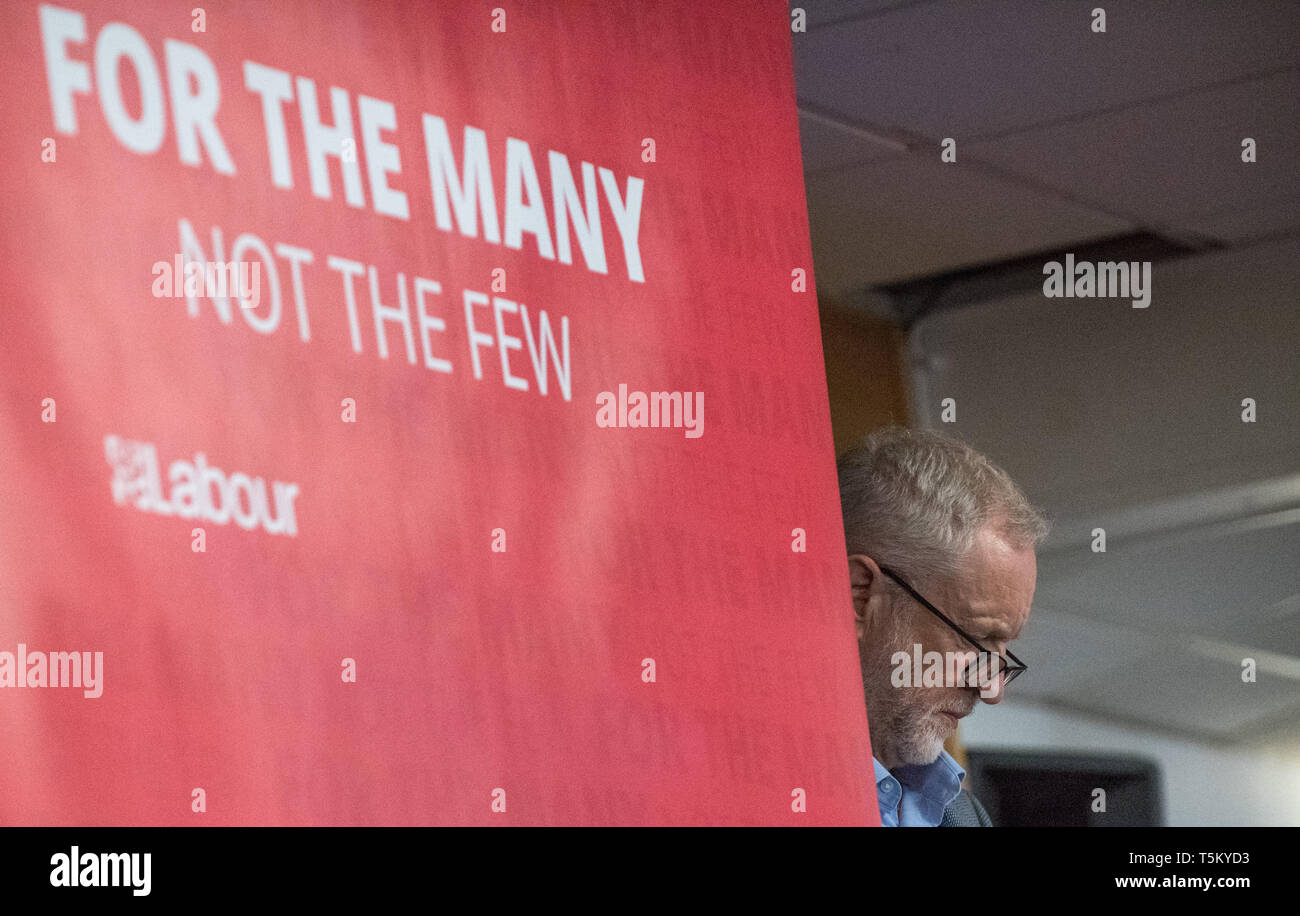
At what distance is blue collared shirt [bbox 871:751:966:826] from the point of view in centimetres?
251

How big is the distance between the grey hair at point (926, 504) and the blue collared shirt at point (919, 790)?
0.28 metres

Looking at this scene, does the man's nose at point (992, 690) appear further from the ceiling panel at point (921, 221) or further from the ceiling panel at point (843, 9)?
the ceiling panel at point (843, 9)

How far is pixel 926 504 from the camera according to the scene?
8.50ft

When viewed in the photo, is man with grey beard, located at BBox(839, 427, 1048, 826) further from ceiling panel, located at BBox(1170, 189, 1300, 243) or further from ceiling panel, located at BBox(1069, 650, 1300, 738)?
ceiling panel, located at BBox(1170, 189, 1300, 243)

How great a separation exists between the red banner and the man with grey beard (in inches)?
6.6

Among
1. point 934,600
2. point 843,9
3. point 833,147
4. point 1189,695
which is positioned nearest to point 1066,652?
point 1189,695

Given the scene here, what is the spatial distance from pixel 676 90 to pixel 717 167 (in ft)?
0.40

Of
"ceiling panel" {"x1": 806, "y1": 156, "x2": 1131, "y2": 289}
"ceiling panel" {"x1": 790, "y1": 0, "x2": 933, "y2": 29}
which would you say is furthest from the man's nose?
"ceiling panel" {"x1": 790, "y1": 0, "x2": 933, "y2": 29}

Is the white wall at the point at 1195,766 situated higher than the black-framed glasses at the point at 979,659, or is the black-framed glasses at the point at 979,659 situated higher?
the black-framed glasses at the point at 979,659

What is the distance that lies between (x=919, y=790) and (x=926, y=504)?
0.42 m

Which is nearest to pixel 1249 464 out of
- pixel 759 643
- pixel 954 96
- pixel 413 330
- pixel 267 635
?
pixel 954 96

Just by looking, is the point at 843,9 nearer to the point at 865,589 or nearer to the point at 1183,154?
the point at 1183,154

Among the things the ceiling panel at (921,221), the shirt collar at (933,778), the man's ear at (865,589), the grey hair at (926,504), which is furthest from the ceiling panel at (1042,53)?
the shirt collar at (933,778)

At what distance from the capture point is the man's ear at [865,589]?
2.58 m
